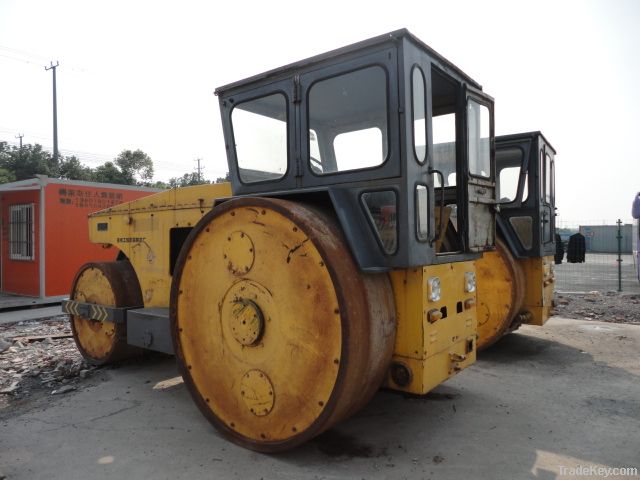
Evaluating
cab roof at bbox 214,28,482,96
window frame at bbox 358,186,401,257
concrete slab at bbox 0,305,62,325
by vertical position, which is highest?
cab roof at bbox 214,28,482,96

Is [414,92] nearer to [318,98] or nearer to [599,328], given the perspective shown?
[318,98]

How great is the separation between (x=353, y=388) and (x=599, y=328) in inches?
243

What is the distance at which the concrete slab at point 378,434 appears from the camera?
2.91 m

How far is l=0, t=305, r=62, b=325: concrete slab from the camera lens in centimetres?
822

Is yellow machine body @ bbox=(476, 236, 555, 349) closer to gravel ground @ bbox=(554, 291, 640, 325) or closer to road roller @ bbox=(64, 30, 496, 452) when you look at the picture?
road roller @ bbox=(64, 30, 496, 452)

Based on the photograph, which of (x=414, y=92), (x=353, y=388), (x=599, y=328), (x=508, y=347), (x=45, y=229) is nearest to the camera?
(x=353, y=388)

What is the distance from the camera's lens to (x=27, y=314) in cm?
877

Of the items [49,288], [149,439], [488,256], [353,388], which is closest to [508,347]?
[488,256]

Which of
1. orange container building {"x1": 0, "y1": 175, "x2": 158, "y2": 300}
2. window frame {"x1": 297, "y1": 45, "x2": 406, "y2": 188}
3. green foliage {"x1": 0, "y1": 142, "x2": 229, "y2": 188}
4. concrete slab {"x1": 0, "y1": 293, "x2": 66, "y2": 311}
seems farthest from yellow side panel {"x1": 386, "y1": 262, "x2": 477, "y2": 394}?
green foliage {"x1": 0, "y1": 142, "x2": 229, "y2": 188}

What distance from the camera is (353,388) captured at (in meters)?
2.69

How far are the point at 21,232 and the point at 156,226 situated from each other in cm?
781

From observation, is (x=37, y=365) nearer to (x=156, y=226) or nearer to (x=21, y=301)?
(x=156, y=226)

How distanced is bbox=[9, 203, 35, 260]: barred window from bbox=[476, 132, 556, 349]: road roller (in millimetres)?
9550

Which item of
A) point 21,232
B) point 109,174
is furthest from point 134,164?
point 21,232
